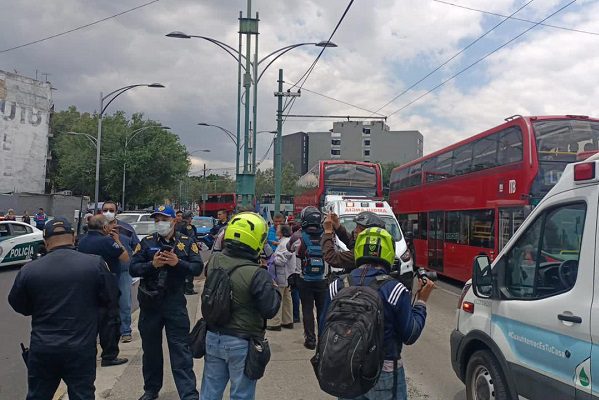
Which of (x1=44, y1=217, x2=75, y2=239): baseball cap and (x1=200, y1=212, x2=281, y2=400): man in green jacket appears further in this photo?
(x1=44, y1=217, x2=75, y2=239): baseball cap

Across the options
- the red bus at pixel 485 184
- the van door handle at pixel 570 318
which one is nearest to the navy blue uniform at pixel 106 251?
the van door handle at pixel 570 318

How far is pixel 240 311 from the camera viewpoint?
Result: 338 centimetres

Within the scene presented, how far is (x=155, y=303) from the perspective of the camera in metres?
4.55

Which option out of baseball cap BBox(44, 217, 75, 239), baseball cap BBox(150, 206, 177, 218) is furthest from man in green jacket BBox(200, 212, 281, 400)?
baseball cap BBox(150, 206, 177, 218)

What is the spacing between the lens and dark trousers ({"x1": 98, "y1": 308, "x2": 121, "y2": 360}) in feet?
15.3

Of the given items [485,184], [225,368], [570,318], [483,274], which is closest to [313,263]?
[483,274]

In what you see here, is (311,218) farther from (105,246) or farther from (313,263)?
(105,246)

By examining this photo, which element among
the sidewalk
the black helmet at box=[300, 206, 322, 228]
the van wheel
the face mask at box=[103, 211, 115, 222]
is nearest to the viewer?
the van wheel

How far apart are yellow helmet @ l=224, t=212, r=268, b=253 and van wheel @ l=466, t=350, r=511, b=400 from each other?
191 centimetres

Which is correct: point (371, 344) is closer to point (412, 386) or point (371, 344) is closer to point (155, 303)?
point (155, 303)

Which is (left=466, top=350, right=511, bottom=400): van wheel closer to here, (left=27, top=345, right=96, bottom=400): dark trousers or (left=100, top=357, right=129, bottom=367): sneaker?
(left=27, top=345, right=96, bottom=400): dark trousers

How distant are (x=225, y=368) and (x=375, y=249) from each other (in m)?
1.31

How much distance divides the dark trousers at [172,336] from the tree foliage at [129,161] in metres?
37.8

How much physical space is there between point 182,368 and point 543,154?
8.71 meters
